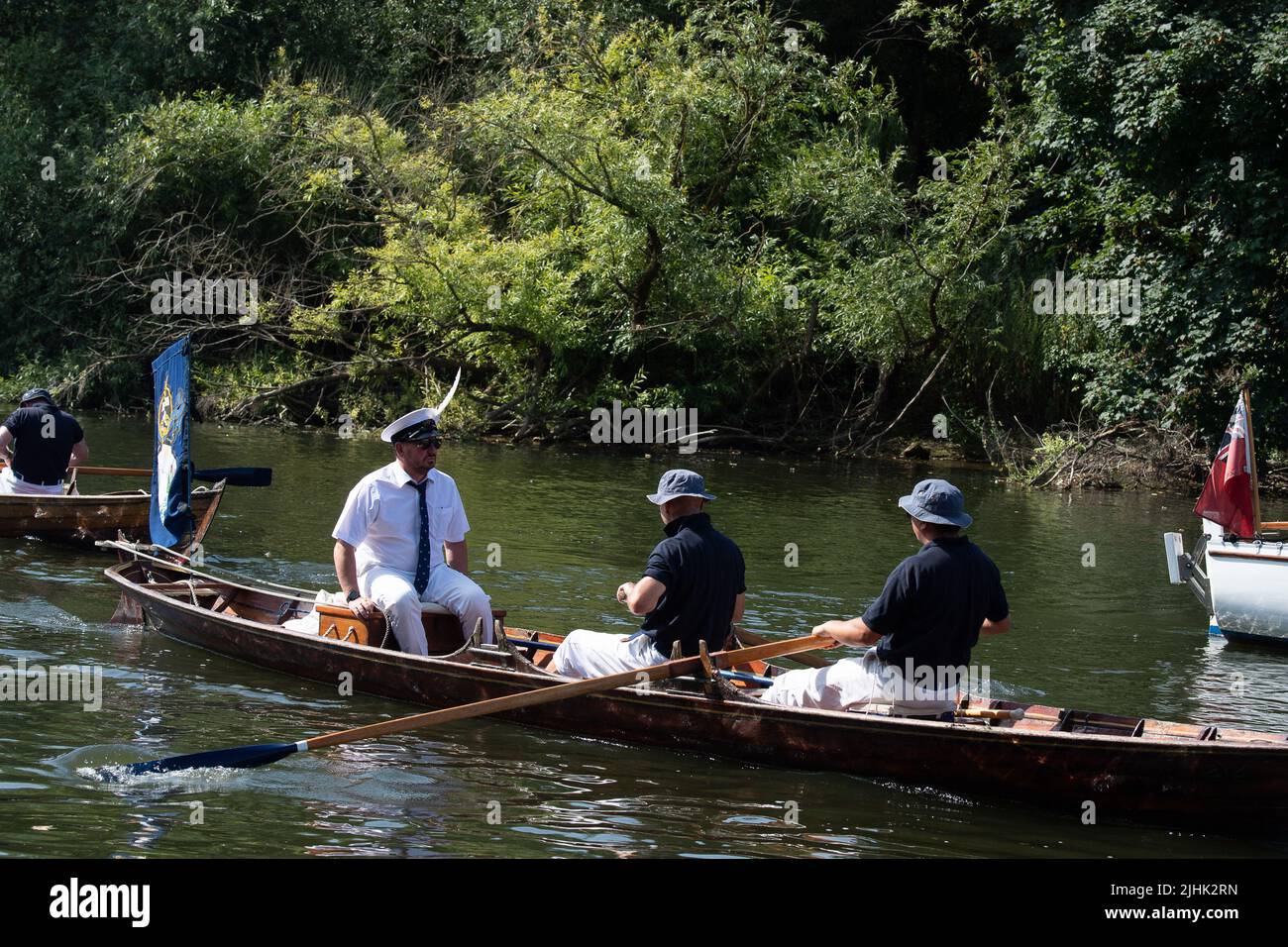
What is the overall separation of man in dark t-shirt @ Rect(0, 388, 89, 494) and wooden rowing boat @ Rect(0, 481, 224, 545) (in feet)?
1.24

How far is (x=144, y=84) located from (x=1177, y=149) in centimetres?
2401

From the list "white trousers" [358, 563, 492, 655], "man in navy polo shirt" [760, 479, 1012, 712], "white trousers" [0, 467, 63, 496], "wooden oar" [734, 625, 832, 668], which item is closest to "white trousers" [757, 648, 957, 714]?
"man in navy polo shirt" [760, 479, 1012, 712]

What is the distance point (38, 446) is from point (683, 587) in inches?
352

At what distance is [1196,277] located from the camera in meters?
18.8

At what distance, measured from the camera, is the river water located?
6953 mm

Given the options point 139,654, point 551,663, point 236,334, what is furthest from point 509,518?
point 236,334

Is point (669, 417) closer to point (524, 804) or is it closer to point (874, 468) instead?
point (874, 468)

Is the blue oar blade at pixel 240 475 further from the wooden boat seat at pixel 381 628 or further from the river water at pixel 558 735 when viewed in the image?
the wooden boat seat at pixel 381 628

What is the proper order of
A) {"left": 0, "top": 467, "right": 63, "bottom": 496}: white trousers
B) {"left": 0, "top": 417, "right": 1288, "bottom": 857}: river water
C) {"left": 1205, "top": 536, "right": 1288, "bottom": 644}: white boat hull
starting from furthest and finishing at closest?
{"left": 0, "top": 467, "right": 63, "bottom": 496}: white trousers
{"left": 1205, "top": 536, "right": 1288, "bottom": 644}: white boat hull
{"left": 0, "top": 417, "right": 1288, "bottom": 857}: river water

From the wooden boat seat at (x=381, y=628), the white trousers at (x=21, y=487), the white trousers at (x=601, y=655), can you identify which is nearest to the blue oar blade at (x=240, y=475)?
the wooden boat seat at (x=381, y=628)

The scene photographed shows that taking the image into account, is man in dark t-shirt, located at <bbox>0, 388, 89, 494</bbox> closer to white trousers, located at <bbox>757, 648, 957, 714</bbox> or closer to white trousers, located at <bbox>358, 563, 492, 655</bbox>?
white trousers, located at <bbox>358, 563, 492, 655</bbox>

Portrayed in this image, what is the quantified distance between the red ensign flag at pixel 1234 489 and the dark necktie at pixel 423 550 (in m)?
6.65

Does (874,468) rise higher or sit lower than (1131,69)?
lower
